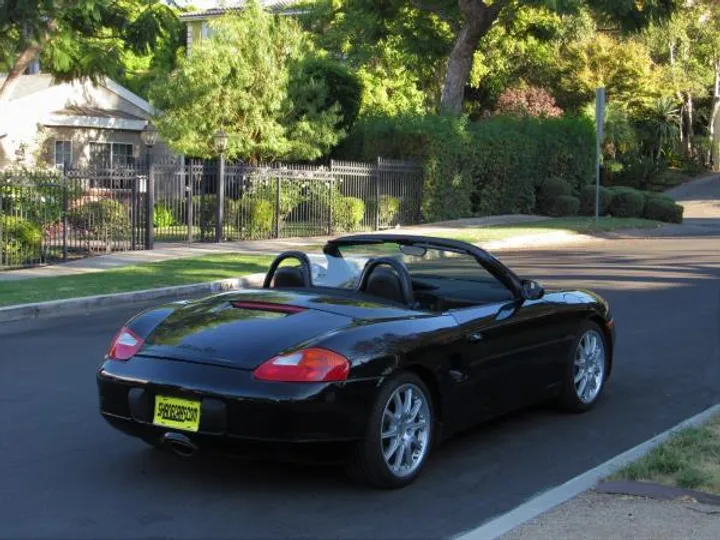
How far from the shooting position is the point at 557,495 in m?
5.32

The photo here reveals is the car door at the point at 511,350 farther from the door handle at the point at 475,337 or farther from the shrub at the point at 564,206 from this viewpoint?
the shrub at the point at 564,206

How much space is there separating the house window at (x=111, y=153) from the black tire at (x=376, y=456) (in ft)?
95.2

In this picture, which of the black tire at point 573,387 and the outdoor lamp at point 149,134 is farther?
the outdoor lamp at point 149,134

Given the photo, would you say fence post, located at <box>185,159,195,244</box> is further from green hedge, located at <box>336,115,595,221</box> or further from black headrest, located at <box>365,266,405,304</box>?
black headrest, located at <box>365,266,405,304</box>

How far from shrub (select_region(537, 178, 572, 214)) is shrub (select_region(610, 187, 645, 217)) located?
5.08 feet

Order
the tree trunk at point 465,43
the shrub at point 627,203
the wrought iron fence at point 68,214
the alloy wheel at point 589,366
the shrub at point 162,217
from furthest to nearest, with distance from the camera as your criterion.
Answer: the tree trunk at point 465,43 < the shrub at point 627,203 < the shrub at point 162,217 < the wrought iron fence at point 68,214 < the alloy wheel at point 589,366

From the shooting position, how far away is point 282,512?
523 cm

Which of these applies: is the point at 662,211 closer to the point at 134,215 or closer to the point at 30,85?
the point at 134,215

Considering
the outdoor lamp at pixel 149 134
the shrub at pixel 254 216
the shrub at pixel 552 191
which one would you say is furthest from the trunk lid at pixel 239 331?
the outdoor lamp at pixel 149 134

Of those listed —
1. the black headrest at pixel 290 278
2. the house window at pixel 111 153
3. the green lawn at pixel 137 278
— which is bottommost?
the green lawn at pixel 137 278

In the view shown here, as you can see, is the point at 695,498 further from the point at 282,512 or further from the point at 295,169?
the point at 295,169

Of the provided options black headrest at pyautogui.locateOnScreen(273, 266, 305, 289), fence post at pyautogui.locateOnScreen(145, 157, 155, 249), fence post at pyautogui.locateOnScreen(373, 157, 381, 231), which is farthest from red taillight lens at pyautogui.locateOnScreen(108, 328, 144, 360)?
fence post at pyautogui.locateOnScreen(373, 157, 381, 231)

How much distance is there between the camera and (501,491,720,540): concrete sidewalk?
4676mm

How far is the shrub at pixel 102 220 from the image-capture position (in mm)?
20562
